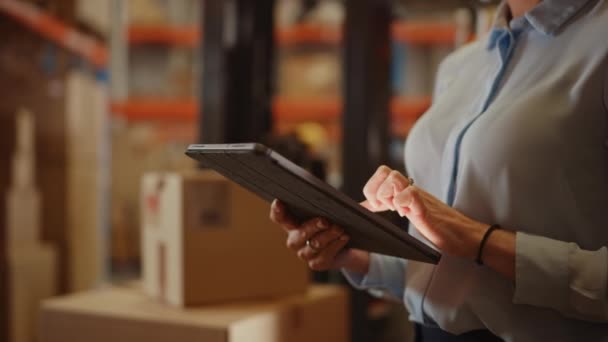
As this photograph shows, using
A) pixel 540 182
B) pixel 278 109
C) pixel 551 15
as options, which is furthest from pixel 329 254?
pixel 278 109

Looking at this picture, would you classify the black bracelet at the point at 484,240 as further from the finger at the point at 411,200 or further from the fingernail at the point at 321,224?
the fingernail at the point at 321,224

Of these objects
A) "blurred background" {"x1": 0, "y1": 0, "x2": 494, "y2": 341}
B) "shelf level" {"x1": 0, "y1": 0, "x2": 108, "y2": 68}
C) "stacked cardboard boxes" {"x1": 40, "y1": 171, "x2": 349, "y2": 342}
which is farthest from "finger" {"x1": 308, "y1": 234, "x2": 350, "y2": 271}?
"shelf level" {"x1": 0, "y1": 0, "x2": 108, "y2": 68}

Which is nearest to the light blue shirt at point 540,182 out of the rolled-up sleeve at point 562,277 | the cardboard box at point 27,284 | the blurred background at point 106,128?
the rolled-up sleeve at point 562,277

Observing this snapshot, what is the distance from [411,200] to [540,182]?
21 centimetres

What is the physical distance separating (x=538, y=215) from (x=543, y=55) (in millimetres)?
267

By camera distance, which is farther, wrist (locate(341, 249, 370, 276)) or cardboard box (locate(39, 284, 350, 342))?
cardboard box (locate(39, 284, 350, 342))

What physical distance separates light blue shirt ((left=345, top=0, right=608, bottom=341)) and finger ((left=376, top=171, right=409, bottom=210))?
13 centimetres

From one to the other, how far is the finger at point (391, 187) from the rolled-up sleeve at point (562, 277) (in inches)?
7.4

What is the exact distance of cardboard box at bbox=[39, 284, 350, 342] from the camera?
5.67 ft

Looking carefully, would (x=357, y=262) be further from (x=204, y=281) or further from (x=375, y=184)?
(x=204, y=281)

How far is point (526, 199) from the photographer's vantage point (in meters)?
1.02

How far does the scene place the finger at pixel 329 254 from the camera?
1157mm

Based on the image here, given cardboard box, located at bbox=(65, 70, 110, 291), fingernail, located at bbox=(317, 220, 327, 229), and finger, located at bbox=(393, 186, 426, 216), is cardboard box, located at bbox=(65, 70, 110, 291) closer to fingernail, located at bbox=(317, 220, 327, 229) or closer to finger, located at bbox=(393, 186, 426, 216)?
fingernail, located at bbox=(317, 220, 327, 229)

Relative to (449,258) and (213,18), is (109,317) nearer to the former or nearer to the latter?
(449,258)
